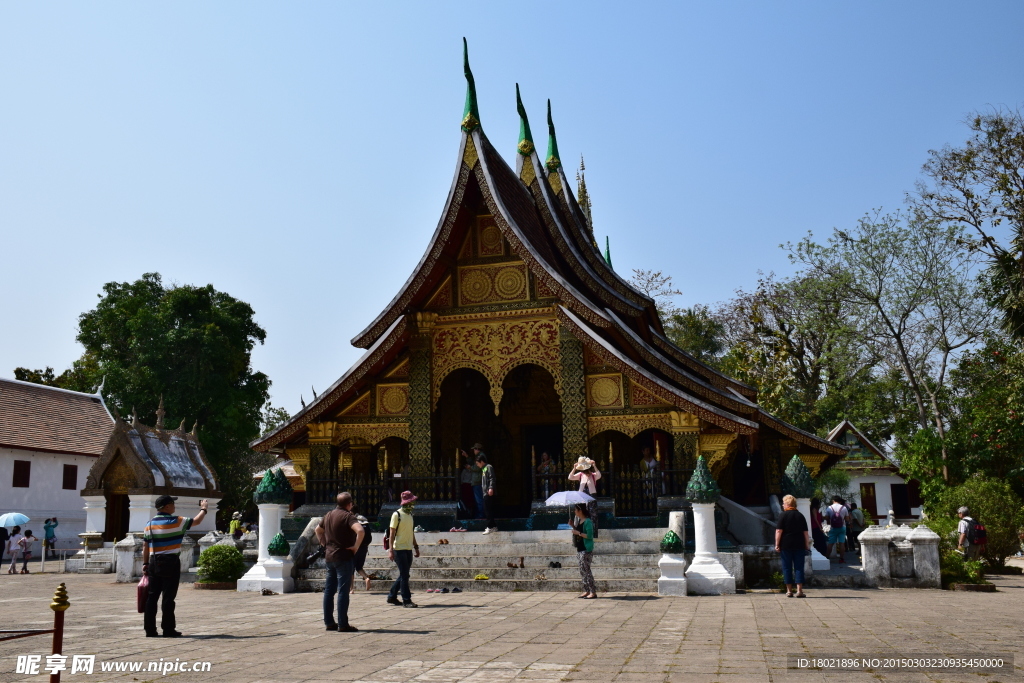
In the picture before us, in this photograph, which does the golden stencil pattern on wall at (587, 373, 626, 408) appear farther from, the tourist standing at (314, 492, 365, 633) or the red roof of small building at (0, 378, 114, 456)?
the red roof of small building at (0, 378, 114, 456)

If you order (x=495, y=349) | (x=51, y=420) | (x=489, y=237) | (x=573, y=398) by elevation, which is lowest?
(x=573, y=398)

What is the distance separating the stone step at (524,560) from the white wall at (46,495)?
21.6 m

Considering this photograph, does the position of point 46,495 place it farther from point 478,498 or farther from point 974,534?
point 974,534

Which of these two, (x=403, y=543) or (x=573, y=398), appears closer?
(x=403, y=543)

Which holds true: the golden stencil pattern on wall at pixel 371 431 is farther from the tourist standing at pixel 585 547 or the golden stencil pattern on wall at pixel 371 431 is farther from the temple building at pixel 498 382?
the tourist standing at pixel 585 547

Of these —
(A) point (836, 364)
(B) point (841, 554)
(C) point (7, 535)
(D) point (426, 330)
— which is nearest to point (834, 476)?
(A) point (836, 364)

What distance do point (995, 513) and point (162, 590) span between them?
1714cm

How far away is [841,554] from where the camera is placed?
18234 mm

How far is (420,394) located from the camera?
16.0m

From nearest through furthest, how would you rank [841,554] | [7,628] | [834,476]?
[7,628], [841,554], [834,476]

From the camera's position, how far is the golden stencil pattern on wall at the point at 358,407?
53.7ft

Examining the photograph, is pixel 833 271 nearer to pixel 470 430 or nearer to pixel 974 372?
pixel 974 372

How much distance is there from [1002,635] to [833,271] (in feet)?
87.6

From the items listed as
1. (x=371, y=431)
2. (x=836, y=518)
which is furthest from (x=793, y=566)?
(x=371, y=431)
